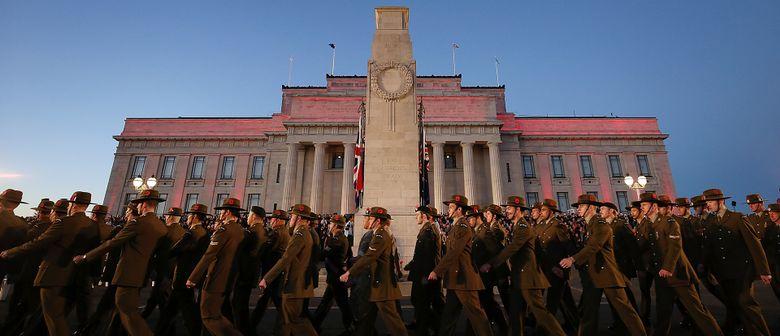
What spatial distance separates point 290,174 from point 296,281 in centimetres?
2954

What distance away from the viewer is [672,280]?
4645 mm

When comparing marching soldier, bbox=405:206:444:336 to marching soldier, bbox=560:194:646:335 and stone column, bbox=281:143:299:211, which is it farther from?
stone column, bbox=281:143:299:211

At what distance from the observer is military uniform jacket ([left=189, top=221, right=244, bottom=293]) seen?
436 centimetres

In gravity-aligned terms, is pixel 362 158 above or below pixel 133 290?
above

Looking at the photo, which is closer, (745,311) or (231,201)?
(745,311)

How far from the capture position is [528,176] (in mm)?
35750

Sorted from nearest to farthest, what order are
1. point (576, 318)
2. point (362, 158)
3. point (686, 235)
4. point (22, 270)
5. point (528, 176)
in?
point (22, 270)
point (576, 318)
point (686, 235)
point (362, 158)
point (528, 176)

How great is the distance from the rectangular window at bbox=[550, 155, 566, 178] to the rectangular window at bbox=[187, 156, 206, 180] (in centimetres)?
3503

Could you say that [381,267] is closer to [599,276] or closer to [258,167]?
[599,276]

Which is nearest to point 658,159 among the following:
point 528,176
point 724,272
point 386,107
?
point 528,176

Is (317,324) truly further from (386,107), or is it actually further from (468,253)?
(386,107)

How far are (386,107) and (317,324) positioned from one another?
793 cm

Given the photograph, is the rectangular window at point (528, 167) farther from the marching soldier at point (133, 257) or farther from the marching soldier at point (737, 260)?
the marching soldier at point (133, 257)

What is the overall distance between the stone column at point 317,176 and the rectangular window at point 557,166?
22.5 m
